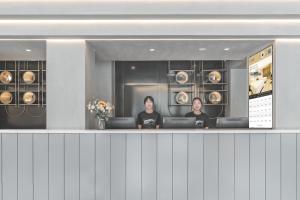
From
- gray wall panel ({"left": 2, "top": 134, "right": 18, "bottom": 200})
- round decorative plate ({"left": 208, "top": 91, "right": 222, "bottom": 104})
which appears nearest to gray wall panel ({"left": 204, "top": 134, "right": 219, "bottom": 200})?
gray wall panel ({"left": 2, "top": 134, "right": 18, "bottom": 200})

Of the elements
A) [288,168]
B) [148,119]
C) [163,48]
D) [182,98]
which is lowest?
[288,168]

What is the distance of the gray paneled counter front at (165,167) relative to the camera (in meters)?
4.02

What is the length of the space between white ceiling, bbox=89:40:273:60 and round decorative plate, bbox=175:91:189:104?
4.66 ft

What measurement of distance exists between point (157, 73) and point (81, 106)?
11.1ft

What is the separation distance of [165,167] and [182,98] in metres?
4.29

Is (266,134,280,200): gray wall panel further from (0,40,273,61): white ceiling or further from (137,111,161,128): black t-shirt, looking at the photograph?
(137,111,161,128): black t-shirt

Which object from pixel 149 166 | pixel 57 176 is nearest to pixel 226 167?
pixel 149 166

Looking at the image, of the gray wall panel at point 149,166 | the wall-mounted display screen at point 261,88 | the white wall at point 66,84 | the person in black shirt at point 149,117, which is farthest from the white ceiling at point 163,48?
the gray wall panel at point 149,166

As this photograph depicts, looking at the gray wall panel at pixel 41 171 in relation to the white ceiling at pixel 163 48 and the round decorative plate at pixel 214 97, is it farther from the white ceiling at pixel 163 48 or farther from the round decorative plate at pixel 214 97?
the round decorative plate at pixel 214 97

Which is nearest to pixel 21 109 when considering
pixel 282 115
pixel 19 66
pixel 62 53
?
pixel 19 66

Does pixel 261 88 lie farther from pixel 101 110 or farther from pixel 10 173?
pixel 10 173

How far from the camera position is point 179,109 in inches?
324

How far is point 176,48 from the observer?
6.00 meters

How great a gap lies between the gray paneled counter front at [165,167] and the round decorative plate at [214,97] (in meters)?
4.16
